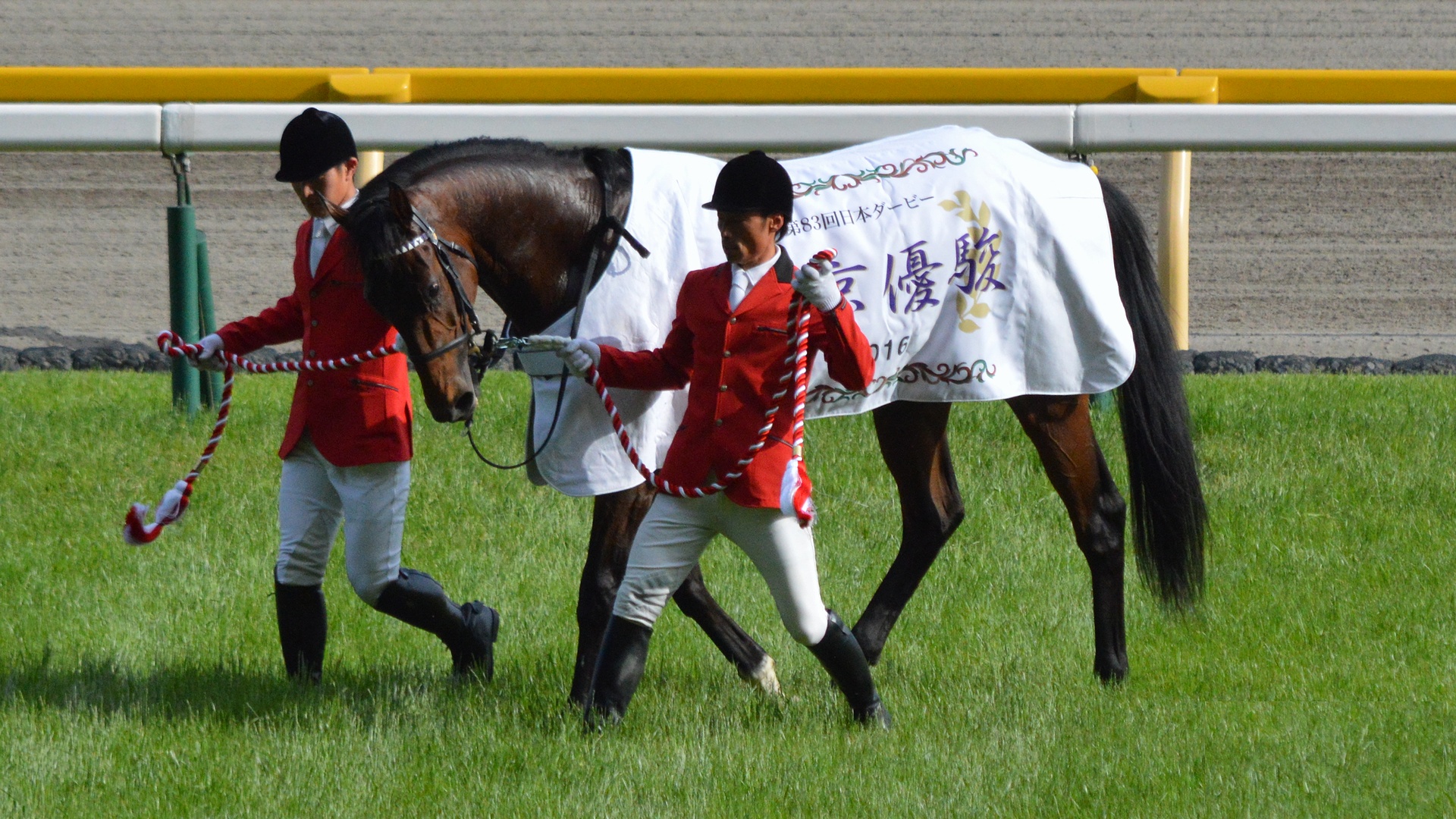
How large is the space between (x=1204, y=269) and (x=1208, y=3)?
463cm

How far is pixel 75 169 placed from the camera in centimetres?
1254

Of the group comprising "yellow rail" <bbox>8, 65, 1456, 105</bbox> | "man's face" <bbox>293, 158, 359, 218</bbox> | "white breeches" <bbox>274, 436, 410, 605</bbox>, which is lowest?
"white breeches" <bbox>274, 436, 410, 605</bbox>

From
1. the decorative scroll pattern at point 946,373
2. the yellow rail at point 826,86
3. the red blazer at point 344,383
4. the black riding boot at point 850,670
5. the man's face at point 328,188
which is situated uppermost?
the man's face at point 328,188

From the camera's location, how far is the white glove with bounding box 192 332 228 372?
4.32 metres

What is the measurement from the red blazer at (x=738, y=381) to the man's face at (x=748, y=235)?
52 millimetres

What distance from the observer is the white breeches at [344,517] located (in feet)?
14.1

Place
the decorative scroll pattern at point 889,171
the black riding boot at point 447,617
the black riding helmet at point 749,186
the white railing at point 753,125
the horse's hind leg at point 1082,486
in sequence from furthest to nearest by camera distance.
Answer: the white railing at point 753,125 → the horse's hind leg at point 1082,486 → the decorative scroll pattern at point 889,171 → the black riding boot at point 447,617 → the black riding helmet at point 749,186

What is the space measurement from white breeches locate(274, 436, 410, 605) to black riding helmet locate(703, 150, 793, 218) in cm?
123

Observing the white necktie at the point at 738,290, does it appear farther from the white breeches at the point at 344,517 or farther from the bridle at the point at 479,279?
the white breeches at the point at 344,517

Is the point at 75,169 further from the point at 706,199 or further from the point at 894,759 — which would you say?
the point at 894,759

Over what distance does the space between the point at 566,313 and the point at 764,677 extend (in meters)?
1.29

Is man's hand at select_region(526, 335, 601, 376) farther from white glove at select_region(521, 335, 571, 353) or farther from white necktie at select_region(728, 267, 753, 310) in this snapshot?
white necktie at select_region(728, 267, 753, 310)

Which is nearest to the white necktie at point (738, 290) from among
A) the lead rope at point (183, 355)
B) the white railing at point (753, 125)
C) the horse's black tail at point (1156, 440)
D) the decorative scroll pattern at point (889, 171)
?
the decorative scroll pattern at point (889, 171)

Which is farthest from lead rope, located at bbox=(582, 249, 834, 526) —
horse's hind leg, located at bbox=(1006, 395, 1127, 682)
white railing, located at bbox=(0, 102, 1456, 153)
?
white railing, located at bbox=(0, 102, 1456, 153)
